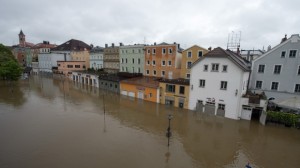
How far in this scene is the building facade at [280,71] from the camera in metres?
21.8

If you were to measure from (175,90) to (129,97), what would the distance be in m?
11.7

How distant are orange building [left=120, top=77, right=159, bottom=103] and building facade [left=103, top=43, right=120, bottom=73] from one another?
1373 centimetres

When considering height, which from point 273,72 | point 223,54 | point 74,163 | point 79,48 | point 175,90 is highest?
point 79,48

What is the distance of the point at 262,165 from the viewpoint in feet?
41.9

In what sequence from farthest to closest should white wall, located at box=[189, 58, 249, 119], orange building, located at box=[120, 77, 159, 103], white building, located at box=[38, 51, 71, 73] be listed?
white building, located at box=[38, 51, 71, 73] → orange building, located at box=[120, 77, 159, 103] → white wall, located at box=[189, 58, 249, 119]

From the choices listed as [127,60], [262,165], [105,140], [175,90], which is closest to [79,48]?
[127,60]

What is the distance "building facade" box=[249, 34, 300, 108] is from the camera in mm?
21806

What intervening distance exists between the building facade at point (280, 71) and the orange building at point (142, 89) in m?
16.8

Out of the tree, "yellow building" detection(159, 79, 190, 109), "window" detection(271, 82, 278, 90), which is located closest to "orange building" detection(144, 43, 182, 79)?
"yellow building" detection(159, 79, 190, 109)

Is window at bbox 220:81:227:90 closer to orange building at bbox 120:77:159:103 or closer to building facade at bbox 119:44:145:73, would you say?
orange building at bbox 120:77:159:103

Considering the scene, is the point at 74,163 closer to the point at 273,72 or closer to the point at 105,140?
the point at 105,140

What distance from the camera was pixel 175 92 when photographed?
91.0 feet

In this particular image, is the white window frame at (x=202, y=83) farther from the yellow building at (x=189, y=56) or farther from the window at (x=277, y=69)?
the window at (x=277, y=69)

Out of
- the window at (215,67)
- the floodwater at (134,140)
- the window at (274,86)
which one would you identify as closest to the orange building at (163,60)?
the window at (215,67)
